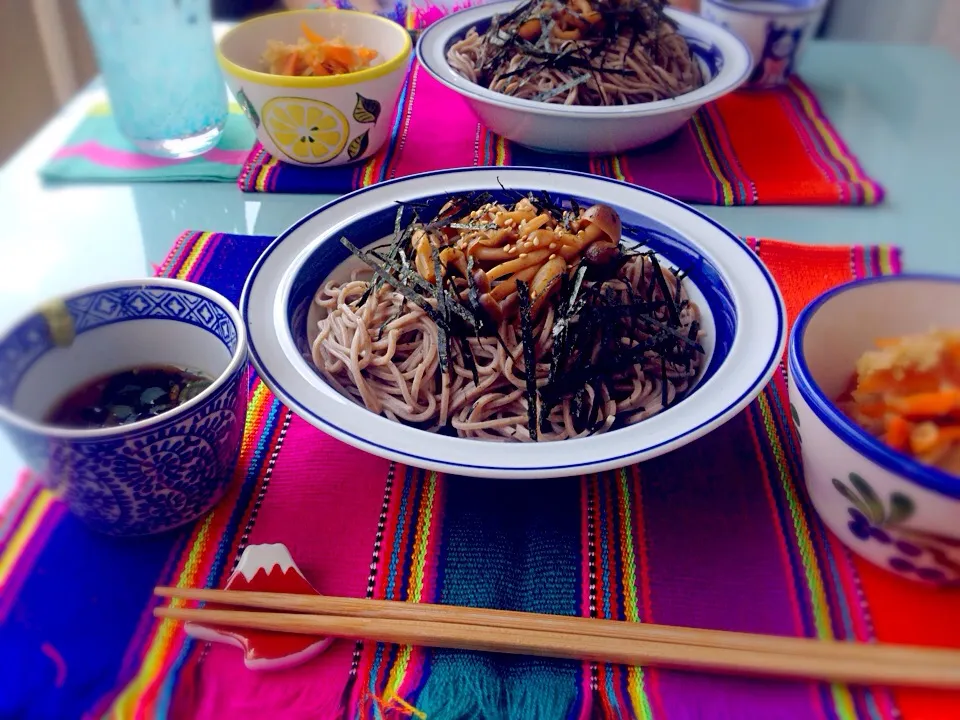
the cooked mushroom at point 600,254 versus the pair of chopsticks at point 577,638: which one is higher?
the cooked mushroom at point 600,254

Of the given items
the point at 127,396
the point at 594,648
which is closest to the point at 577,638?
the point at 594,648

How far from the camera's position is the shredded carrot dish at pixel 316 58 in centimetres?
145

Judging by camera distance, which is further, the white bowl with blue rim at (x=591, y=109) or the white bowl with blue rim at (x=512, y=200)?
the white bowl with blue rim at (x=591, y=109)

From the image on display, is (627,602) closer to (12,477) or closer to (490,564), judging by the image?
(490,564)

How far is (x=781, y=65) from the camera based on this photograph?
1.77m

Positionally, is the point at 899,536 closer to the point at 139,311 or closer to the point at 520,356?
the point at 520,356

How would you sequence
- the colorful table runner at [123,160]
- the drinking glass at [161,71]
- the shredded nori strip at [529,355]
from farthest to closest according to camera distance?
1. the colorful table runner at [123,160]
2. the drinking glass at [161,71]
3. the shredded nori strip at [529,355]

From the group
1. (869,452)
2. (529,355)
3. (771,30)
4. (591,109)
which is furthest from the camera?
(771,30)

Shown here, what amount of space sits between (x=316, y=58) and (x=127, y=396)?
95cm

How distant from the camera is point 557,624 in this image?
0.66 m

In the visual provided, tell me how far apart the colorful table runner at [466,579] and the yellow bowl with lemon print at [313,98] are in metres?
0.71

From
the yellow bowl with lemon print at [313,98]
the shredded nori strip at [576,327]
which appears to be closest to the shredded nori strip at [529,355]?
the shredded nori strip at [576,327]

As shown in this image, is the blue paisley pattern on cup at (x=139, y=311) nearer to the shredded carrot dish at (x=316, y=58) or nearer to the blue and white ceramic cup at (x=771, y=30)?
the shredded carrot dish at (x=316, y=58)

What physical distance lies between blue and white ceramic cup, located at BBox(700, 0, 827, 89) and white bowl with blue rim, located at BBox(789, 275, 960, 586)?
1.15 metres
